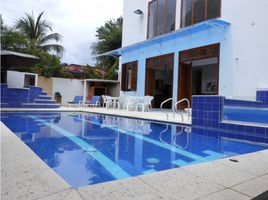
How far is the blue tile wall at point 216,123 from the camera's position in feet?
17.2

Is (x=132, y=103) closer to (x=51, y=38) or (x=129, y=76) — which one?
(x=129, y=76)

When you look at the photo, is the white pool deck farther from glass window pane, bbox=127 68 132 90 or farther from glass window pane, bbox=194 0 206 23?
glass window pane, bbox=127 68 132 90

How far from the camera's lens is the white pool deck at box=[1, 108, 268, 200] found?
1819 millimetres

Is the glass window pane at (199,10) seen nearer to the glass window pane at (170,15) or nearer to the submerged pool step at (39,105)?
the glass window pane at (170,15)

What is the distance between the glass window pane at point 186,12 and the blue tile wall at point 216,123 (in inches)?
255

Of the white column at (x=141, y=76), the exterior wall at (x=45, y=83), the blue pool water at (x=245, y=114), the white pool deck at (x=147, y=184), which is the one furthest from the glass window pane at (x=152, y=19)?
the white pool deck at (x=147, y=184)

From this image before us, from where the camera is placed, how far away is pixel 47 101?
13539 millimetres

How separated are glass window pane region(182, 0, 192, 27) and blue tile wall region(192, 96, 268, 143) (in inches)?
255

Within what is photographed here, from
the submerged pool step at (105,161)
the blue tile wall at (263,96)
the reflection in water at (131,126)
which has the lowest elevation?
the submerged pool step at (105,161)

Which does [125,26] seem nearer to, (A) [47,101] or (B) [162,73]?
(B) [162,73]

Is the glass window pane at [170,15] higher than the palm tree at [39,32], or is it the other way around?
the palm tree at [39,32]

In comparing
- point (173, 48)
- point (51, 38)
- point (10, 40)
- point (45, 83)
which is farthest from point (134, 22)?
point (51, 38)

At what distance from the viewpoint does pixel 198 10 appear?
→ 11.1m

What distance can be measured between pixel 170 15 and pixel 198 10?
2240mm
